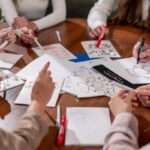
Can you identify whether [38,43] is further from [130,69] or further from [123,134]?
[123,134]

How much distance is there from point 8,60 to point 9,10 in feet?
1.87

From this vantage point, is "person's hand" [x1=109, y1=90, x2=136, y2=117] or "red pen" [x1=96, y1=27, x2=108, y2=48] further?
"red pen" [x1=96, y1=27, x2=108, y2=48]

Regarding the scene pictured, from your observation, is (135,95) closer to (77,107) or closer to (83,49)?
(77,107)

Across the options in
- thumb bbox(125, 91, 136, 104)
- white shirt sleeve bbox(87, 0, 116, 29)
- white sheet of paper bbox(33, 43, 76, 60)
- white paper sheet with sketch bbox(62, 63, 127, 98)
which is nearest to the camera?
thumb bbox(125, 91, 136, 104)

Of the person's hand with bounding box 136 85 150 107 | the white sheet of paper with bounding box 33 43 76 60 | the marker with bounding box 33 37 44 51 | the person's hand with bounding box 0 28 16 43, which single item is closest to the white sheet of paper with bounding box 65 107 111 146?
the person's hand with bounding box 136 85 150 107

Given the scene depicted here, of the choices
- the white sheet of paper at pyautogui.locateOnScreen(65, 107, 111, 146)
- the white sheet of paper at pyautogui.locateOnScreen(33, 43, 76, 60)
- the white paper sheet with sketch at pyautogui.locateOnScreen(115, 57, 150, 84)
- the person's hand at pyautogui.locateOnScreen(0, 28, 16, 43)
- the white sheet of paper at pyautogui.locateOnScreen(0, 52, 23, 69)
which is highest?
the person's hand at pyautogui.locateOnScreen(0, 28, 16, 43)

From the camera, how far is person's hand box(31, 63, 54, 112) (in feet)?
4.24

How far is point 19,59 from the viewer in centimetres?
174

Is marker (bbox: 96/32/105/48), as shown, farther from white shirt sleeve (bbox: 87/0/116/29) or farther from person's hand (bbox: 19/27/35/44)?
person's hand (bbox: 19/27/35/44)

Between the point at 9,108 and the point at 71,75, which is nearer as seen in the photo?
the point at 9,108

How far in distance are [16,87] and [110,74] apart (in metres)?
0.41

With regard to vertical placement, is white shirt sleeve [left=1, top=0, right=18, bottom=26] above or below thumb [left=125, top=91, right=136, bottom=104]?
above

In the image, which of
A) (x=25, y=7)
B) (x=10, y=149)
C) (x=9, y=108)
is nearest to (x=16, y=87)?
(x=9, y=108)

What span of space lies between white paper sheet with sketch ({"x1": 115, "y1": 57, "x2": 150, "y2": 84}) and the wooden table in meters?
0.08
